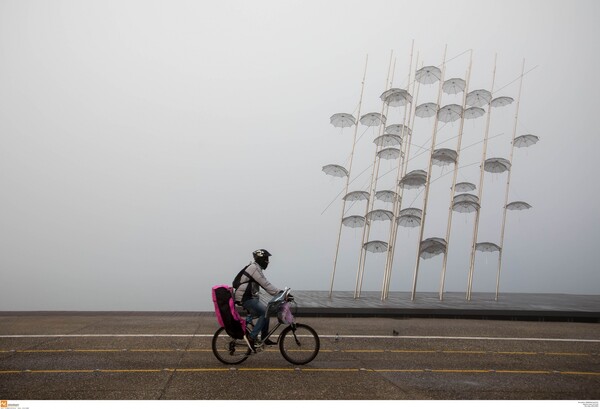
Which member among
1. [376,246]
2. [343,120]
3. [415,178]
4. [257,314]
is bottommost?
[257,314]

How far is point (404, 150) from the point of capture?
23.8m

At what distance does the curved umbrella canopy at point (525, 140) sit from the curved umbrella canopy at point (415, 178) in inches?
184

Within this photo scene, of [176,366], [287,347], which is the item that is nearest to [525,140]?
[287,347]

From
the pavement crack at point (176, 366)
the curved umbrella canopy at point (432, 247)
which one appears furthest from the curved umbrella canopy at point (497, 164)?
the pavement crack at point (176, 366)

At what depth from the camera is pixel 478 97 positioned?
22.3 metres

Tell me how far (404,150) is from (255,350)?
16499mm

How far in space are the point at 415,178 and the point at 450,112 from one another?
362cm

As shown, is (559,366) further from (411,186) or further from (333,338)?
(411,186)

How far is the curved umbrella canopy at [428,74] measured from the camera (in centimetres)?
2150

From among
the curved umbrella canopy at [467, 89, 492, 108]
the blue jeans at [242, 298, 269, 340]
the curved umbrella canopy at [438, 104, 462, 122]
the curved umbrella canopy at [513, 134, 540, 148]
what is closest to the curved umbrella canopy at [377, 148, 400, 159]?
the curved umbrella canopy at [438, 104, 462, 122]

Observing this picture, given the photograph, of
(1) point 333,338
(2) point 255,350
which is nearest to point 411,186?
(1) point 333,338

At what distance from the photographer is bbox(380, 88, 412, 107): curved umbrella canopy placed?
20312mm

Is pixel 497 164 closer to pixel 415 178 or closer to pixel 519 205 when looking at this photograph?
pixel 519 205

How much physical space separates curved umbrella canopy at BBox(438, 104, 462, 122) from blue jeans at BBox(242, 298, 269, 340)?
15.8 m
